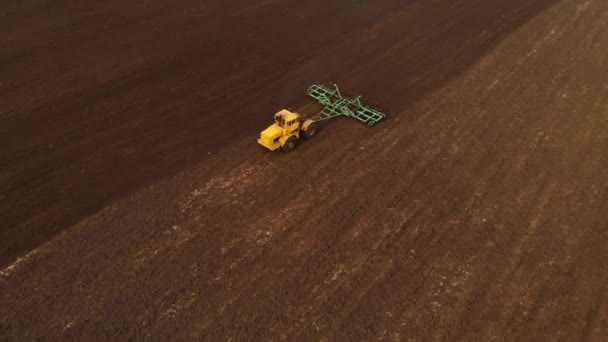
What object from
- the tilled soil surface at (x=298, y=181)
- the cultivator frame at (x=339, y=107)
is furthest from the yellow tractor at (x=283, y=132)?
the cultivator frame at (x=339, y=107)

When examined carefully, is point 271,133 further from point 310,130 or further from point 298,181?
point 298,181

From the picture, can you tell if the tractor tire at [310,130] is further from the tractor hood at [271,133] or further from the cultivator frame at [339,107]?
the tractor hood at [271,133]

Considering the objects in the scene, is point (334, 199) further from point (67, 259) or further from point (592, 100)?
point (592, 100)

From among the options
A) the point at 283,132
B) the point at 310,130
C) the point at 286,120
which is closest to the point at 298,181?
the point at 283,132

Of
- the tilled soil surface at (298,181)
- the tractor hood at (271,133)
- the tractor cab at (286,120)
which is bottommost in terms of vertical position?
the tilled soil surface at (298,181)

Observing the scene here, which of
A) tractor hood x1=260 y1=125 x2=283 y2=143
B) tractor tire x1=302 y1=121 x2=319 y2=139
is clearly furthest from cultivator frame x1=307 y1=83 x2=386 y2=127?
tractor hood x1=260 y1=125 x2=283 y2=143

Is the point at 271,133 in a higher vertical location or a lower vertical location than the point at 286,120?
lower

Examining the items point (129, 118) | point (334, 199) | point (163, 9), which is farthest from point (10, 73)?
point (334, 199)
